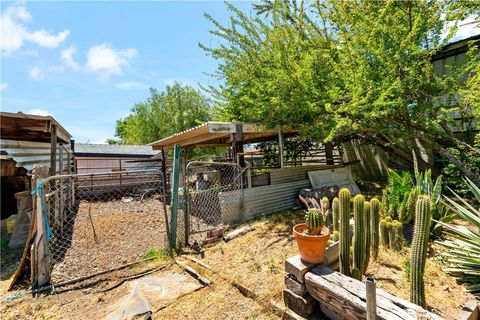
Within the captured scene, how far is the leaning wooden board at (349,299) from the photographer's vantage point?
5.74ft

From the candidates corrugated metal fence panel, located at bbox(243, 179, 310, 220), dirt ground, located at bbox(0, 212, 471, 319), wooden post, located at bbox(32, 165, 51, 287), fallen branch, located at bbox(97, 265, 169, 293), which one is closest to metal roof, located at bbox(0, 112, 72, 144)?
wooden post, located at bbox(32, 165, 51, 287)

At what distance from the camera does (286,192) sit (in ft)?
23.2

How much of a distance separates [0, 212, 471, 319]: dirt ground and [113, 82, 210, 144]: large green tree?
50.2ft

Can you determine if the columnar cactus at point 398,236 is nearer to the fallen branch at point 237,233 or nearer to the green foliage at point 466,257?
the green foliage at point 466,257

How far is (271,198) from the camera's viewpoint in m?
6.72

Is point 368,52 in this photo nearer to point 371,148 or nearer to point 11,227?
point 371,148

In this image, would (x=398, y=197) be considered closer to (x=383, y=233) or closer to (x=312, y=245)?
(x=383, y=233)

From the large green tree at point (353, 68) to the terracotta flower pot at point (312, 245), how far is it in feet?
10.1

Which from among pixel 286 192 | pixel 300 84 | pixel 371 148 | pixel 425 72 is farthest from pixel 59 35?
pixel 371 148

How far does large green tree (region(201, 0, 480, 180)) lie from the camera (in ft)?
15.4

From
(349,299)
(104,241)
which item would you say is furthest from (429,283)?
(104,241)

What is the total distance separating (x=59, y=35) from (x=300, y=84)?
21.1 feet

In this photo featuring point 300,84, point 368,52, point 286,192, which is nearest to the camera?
point 368,52

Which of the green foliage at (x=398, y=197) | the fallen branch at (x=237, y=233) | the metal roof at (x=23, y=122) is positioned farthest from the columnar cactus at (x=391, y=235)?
the metal roof at (x=23, y=122)
